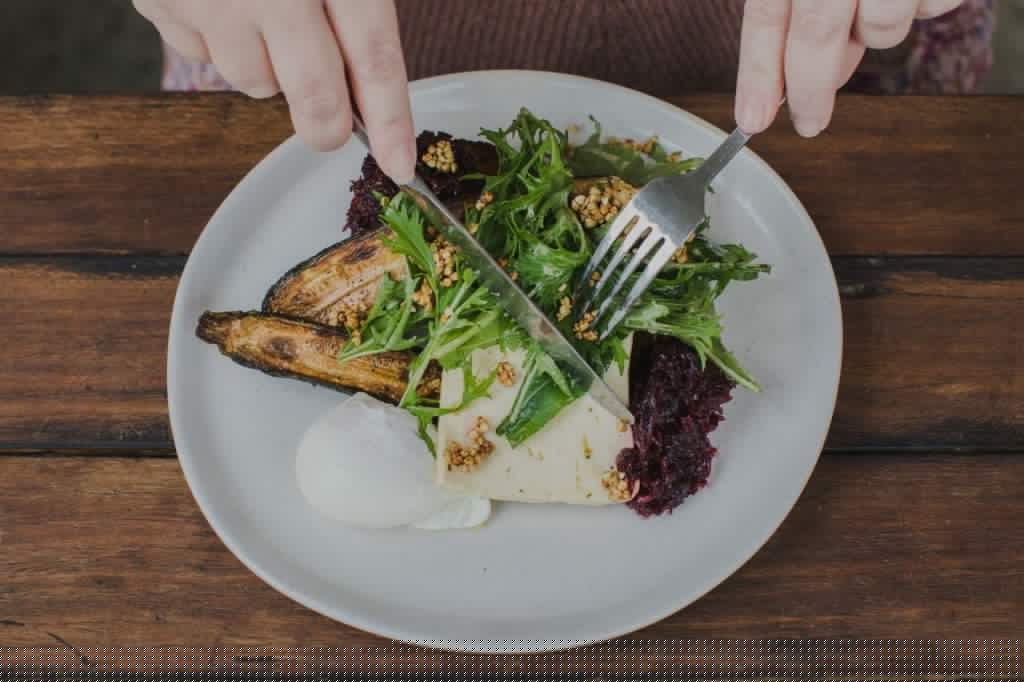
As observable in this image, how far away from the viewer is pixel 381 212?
138 cm

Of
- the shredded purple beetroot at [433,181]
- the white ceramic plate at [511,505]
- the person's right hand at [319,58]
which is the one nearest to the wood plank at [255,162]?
the white ceramic plate at [511,505]

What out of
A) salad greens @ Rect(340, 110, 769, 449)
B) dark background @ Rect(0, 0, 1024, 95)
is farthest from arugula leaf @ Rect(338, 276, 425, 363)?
dark background @ Rect(0, 0, 1024, 95)

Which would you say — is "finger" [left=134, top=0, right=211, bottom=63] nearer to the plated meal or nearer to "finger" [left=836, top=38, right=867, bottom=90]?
the plated meal

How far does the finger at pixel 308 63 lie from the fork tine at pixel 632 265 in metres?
0.42

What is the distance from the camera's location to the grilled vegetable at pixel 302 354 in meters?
1.33

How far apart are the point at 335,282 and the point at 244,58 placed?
1.63 ft

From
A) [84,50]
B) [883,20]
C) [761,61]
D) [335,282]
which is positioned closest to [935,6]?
[883,20]

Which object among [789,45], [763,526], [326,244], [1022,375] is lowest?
[326,244]

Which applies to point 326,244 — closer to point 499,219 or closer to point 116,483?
point 499,219

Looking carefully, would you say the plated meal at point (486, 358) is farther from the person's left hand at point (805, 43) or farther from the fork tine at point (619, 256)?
the person's left hand at point (805, 43)

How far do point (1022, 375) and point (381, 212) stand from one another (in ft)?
3.43

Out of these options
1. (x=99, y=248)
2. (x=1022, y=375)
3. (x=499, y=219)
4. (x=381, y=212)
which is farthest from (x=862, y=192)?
(x=99, y=248)

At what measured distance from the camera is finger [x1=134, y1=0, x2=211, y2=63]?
965mm

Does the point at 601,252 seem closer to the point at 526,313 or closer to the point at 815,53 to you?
the point at 526,313
